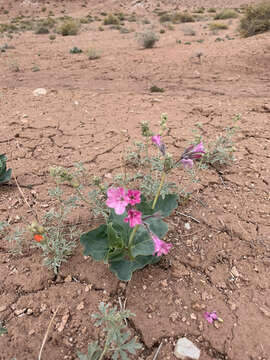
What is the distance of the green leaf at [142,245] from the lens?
1.44m

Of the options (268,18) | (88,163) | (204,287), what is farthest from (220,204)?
(268,18)

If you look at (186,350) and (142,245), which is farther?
(142,245)

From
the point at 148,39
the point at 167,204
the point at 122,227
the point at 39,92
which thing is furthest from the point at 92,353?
the point at 148,39

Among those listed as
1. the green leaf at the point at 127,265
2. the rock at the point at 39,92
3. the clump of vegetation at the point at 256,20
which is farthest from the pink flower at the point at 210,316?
the clump of vegetation at the point at 256,20

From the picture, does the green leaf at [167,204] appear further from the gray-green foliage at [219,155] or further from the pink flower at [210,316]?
the gray-green foliage at [219,155]

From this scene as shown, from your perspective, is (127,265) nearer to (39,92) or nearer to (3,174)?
(3,174)

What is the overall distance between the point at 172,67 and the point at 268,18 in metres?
6.22

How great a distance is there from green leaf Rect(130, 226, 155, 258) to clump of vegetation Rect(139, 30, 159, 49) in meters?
10.1

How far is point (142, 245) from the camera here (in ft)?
4.94

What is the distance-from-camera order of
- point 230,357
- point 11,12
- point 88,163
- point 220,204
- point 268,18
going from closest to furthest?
point 230,357 < point 220,204 < point 88,163 < point 268,18 < point 11,12

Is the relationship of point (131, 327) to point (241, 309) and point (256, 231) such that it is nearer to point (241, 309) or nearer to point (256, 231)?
point (241, 309)

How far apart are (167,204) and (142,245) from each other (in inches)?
13.6

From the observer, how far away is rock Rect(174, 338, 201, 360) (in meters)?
1.31

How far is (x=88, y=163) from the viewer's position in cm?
282
